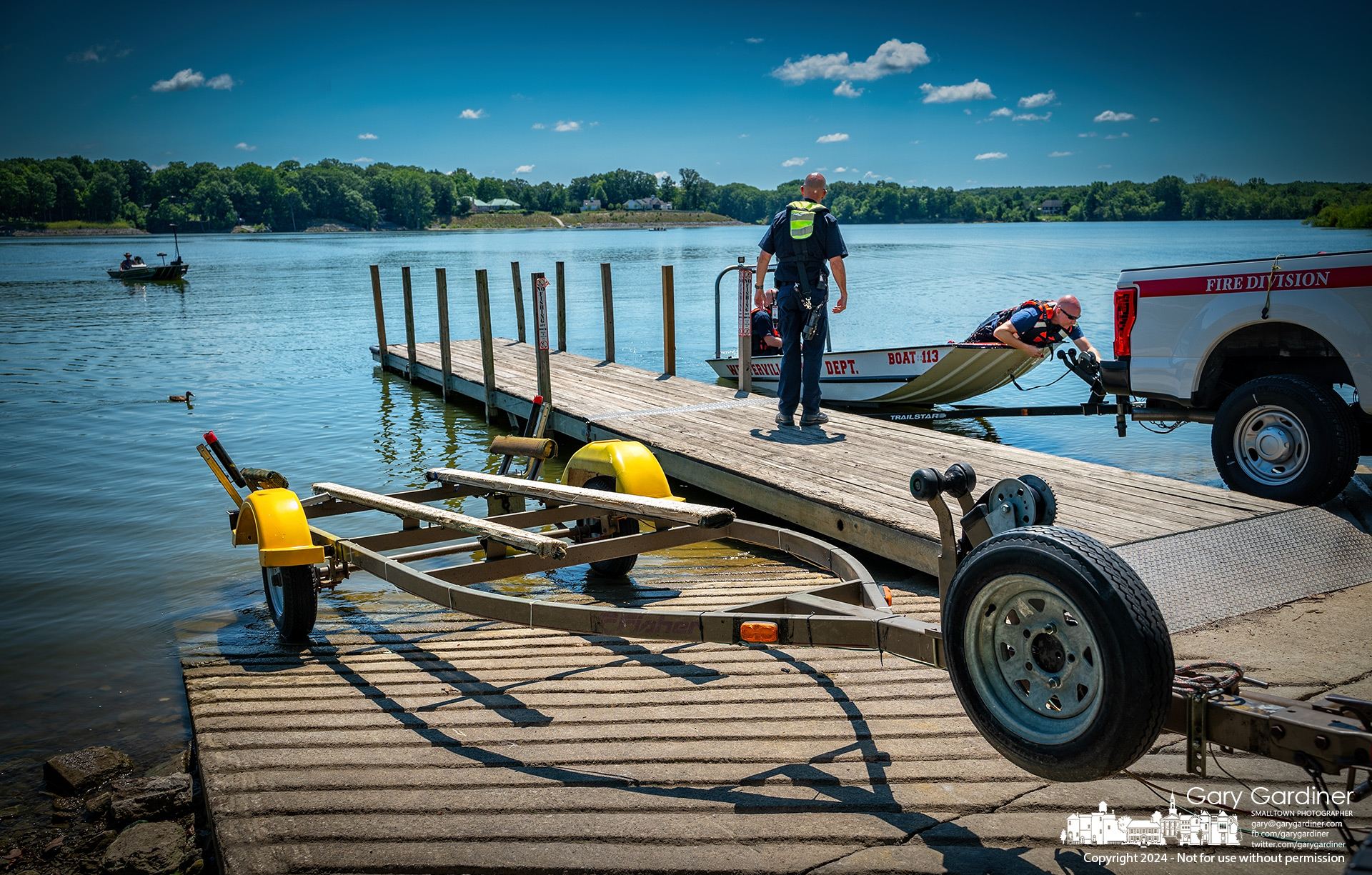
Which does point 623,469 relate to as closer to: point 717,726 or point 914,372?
→ point 717,726

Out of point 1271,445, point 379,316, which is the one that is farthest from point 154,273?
point 1271,445

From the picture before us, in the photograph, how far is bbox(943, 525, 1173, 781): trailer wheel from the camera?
243 cm

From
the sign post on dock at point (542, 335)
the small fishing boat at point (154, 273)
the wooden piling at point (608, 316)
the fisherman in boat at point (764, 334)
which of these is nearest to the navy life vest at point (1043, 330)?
the fisherman in boat at point (764, 334)

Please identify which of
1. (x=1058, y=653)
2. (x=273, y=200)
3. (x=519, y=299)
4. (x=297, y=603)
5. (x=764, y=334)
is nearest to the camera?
(x=1058, y=653)

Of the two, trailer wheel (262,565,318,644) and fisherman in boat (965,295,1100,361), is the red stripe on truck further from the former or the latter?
trailer wheel (262,565,318,644)

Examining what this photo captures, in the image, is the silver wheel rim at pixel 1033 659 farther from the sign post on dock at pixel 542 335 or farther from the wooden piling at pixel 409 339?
the wooden piling at pixel 409 339

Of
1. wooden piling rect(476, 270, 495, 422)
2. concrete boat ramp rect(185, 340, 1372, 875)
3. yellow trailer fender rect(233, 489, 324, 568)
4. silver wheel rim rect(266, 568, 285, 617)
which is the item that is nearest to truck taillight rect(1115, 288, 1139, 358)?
concrete boat ramp rect(185, 340, 1372, 875)

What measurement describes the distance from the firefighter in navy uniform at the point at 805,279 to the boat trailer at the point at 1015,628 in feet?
15.1

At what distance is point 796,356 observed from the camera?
956cm

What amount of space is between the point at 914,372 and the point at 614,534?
28.5 feet

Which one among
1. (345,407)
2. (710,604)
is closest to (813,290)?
(710,604)

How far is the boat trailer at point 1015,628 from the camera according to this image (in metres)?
2.40

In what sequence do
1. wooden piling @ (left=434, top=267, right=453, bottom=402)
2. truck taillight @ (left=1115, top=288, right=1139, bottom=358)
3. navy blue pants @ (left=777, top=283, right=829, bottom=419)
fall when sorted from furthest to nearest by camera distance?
wooden piling @ (left=434, top=267, right=453, bottom=402), navy blue pants @ (left=777, top=283, right=829, bottom=419), truck taillight @ (left=1115, top=288, right=1139, bottom=358)

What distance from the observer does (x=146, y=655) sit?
21.5 ft
